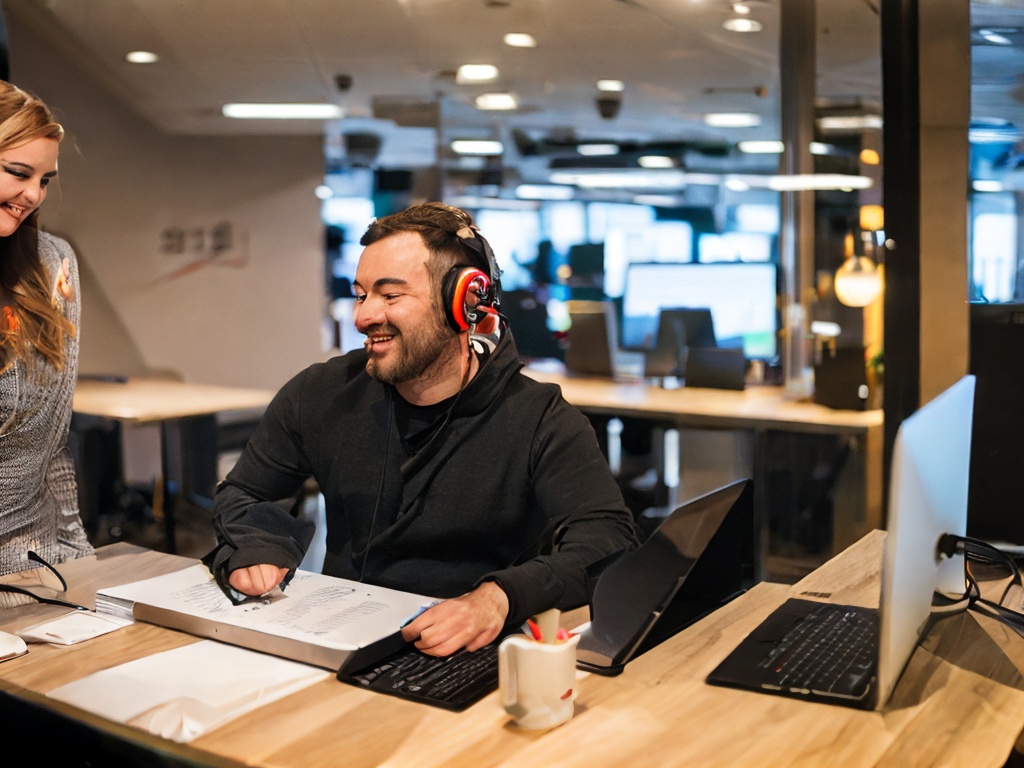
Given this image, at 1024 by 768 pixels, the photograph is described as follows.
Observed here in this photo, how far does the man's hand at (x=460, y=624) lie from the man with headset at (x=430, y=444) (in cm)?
31

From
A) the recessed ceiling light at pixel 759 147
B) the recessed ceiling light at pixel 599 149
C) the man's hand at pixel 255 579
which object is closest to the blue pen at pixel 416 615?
the man's hand at pixel 255 579

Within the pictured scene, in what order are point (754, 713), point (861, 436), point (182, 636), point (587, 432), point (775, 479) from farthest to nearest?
point (775, 479) → point (861, 436) → point (587, 432) → point (182, 636) → point (754, 713)

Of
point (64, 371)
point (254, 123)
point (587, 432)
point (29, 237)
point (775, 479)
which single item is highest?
point (254, 123)

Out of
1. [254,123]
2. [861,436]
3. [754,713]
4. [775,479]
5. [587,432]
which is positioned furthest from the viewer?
[254,123]

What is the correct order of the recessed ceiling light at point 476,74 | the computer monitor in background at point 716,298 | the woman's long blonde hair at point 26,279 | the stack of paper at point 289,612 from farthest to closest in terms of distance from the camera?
the recessed ceiling light at point 476,74 < the computer monitor in background at point 716,298 < the woman's long blonde hair at point 26,279 < the stack of paper at point 289,612

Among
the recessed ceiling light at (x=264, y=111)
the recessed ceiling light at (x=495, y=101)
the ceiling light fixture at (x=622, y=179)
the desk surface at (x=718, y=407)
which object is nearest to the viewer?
the desk surface at (x=718, y=407)

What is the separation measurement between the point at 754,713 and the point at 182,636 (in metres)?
0.79

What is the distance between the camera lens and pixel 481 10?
4.85 metres

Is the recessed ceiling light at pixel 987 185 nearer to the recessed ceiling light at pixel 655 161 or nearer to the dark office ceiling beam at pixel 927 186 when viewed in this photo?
the dark office ceiling beam at pixel 927 186

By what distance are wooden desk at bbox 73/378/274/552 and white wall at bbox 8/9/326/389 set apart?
0.64ft

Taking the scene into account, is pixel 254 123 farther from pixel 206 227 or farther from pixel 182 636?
pixel 182 636

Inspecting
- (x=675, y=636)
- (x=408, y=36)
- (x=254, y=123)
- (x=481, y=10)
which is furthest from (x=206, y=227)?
(x=675, y=636)

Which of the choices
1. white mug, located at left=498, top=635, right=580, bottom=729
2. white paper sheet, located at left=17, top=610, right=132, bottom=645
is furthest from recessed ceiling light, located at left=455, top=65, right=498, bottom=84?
white mug, located at left=498, top=635, right=580, bottom=729

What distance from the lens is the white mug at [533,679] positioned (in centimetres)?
111
